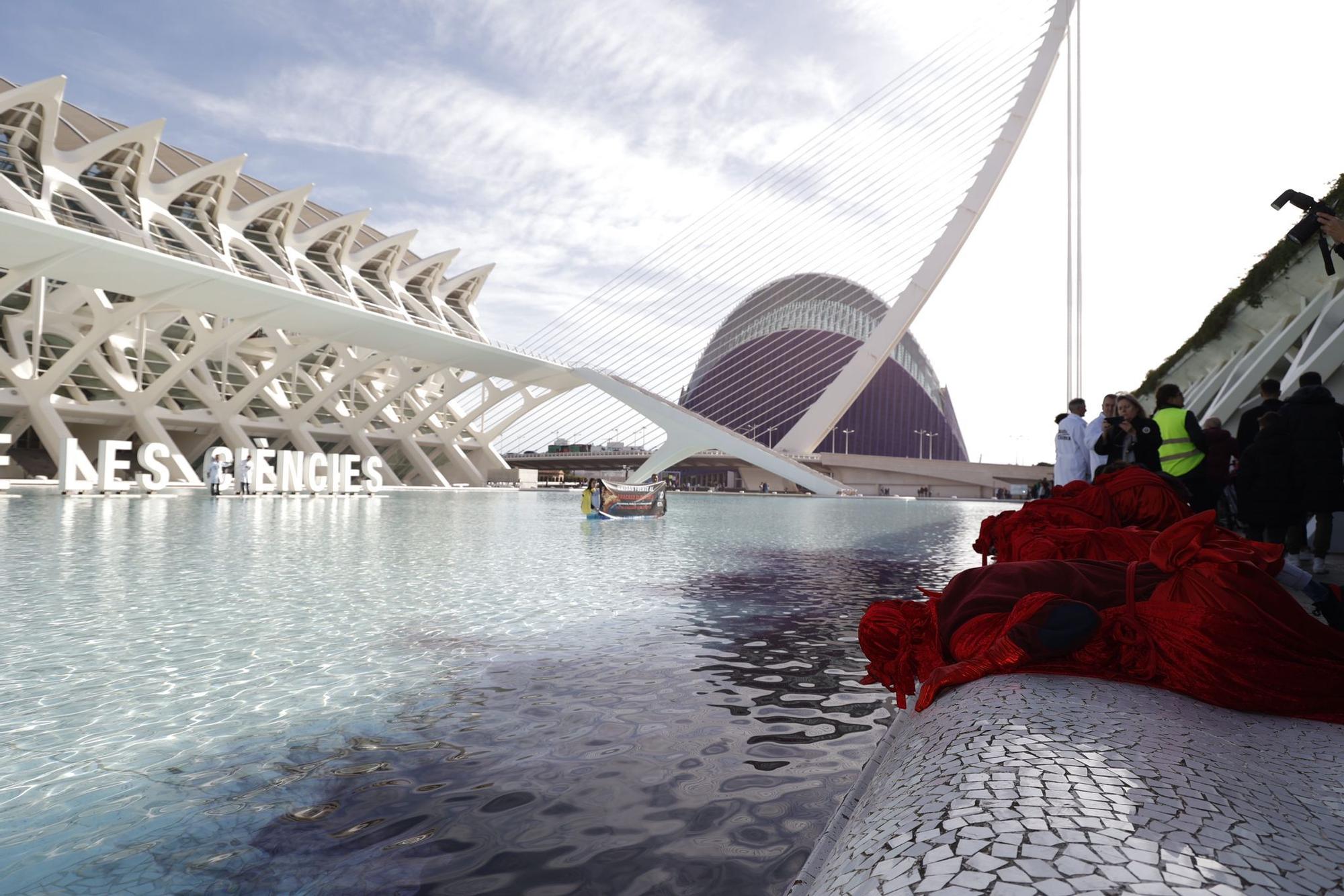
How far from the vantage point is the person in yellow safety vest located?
17.9 feet

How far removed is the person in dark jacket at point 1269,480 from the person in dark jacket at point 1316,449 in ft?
0.14

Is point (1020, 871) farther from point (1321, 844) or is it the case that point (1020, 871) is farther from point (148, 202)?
point (148, 202)

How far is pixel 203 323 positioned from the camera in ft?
99.2

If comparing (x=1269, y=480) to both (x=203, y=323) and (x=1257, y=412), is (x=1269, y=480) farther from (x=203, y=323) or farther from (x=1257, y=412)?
(x=203, y=323)

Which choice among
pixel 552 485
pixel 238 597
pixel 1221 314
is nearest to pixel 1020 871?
pixel 238 597

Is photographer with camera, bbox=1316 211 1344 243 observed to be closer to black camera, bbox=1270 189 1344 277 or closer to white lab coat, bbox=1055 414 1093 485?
black camera, bbox=1270 189 1344 277

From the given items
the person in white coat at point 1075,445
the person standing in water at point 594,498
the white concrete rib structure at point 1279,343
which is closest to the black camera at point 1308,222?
the person in white coat at point 1075,445

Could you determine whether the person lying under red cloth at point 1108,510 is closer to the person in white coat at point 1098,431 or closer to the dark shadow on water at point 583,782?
the dark shadow on water at point 583,782

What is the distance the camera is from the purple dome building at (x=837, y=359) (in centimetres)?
6669

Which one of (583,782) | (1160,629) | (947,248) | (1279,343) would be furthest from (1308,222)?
(947,248)

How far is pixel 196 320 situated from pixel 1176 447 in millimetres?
32436

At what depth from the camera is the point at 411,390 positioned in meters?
44.1

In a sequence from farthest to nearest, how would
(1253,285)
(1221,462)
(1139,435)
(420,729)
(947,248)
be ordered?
(947,248), (1253,285), (1221,462), (1139,435), (420,729)

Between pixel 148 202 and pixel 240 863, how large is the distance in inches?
1518
